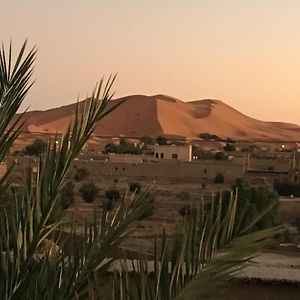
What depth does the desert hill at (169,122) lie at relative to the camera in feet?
303

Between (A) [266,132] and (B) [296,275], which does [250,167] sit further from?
(A) [266,132]

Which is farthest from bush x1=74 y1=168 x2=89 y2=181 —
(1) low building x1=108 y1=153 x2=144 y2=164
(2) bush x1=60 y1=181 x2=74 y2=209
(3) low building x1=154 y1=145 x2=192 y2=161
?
(2) bush x1=60 y1=181 x2=74 y2=209

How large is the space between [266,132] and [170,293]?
107 m

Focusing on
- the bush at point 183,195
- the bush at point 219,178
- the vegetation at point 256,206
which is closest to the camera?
the vegetation at point 256,206

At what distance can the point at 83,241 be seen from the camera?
9.11 feet

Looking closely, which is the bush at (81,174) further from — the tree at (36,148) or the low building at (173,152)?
Answer: the low building at (173,152)

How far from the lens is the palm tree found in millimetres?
2451

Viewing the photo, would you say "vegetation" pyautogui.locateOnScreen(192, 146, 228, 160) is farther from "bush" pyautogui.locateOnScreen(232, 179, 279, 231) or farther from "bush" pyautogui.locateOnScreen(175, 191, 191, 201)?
"bush" pyautogui.locateOnScreen(232, 179, 279, 231)

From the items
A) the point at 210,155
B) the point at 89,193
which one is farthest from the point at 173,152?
the point at 89,193

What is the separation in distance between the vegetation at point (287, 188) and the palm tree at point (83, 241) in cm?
2784

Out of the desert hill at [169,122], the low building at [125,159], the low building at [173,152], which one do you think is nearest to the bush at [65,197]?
the low building at [125,159]

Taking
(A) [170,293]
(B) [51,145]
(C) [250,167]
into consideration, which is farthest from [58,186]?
(C) [250,167]

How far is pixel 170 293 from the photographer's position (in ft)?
7.98

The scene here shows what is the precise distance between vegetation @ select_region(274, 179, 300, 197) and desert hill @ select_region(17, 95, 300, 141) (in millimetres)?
55384
